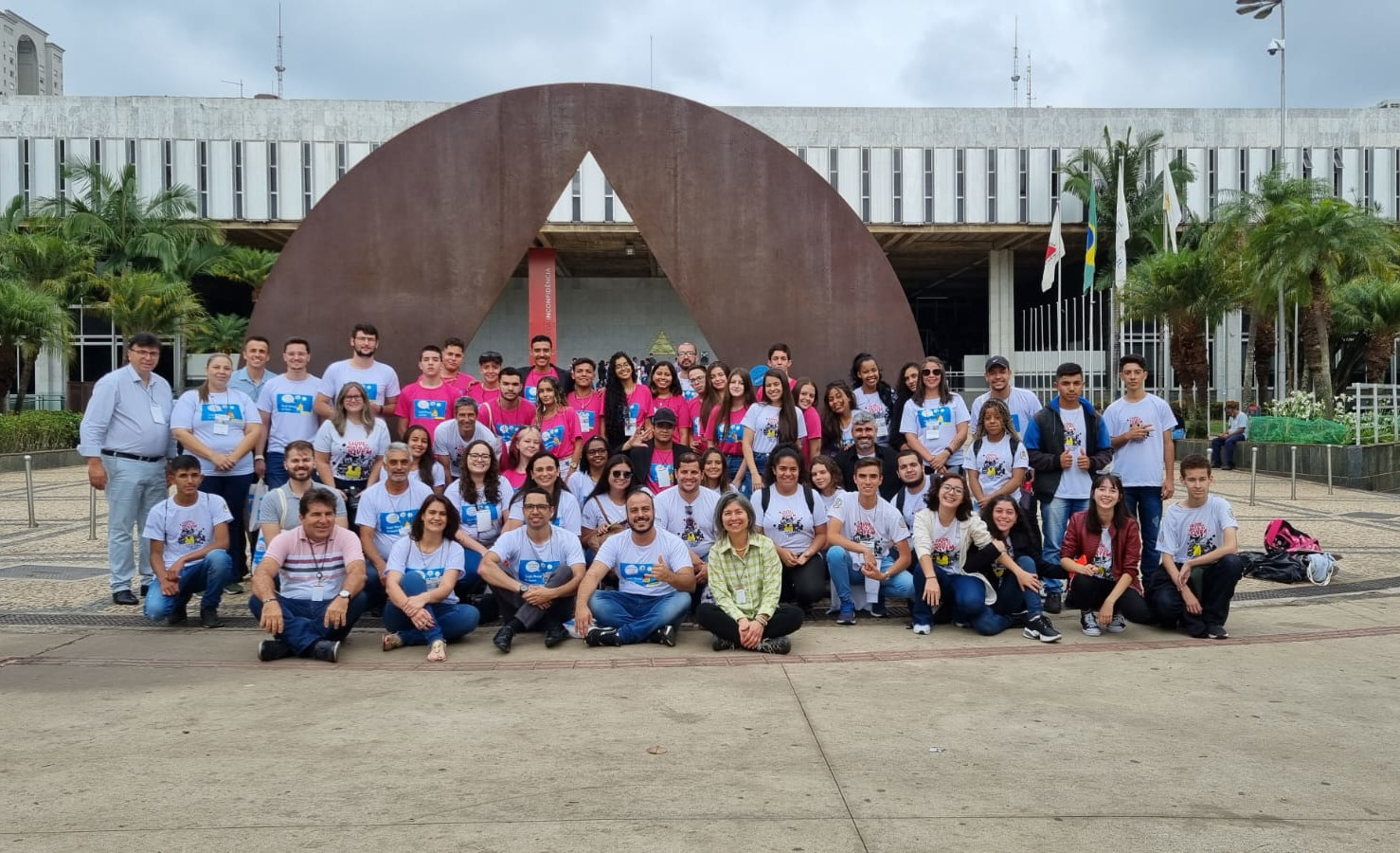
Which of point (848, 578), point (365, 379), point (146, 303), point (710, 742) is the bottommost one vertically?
point (710, 742)

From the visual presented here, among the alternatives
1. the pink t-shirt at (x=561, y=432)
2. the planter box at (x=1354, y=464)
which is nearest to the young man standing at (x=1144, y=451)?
the pink t-shirt at (x=561, y=432)

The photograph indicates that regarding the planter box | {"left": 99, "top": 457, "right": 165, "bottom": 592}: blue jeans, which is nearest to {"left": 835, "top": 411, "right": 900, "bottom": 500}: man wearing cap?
{"left": 99, "top": 457, "right": 165, "bottom": 592}: blue jeans

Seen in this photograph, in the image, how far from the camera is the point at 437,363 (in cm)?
723

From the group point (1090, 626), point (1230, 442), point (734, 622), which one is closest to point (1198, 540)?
point (1090, 626)

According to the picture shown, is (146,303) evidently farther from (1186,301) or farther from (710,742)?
(710,742)

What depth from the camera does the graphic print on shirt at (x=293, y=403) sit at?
7004 mm

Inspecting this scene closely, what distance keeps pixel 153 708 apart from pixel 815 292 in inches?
222

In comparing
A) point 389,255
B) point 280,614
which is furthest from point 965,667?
point 389,255

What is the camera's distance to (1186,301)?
23.2 m

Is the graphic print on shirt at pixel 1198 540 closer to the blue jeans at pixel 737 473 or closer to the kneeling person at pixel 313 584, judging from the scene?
the blue jeans at pixel 737 473

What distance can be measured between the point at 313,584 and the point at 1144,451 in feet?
15.8

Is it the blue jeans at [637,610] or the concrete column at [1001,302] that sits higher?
the concrete column at [1001,302]

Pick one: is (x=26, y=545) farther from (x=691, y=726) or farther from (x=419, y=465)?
(x=691, y=726)

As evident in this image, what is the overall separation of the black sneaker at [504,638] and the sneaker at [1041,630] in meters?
2.68
